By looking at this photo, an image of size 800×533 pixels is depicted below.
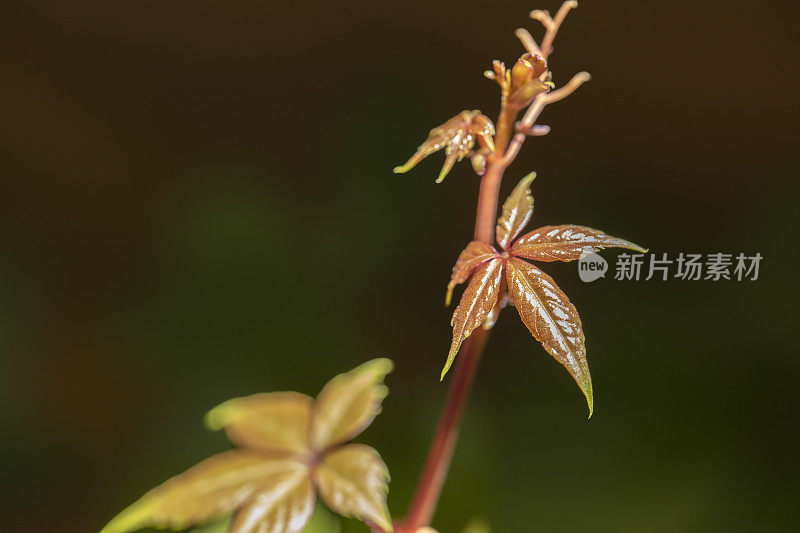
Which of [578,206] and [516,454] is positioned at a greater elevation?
[578,206]

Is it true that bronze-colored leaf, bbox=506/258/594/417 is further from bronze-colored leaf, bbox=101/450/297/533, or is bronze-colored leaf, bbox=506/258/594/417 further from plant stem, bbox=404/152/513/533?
bronze-colored leaf, bbox=101/450/297/533

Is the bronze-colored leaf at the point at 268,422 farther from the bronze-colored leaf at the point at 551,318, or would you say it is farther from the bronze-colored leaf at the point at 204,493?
the bronze-colored leaf at the point at 551,318

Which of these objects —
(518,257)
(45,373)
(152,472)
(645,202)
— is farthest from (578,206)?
(45,373)

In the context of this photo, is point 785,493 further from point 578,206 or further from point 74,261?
point 74,261

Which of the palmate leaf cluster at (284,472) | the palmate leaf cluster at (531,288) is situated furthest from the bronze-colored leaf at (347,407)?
the palmate leaf cluster at (531,288)

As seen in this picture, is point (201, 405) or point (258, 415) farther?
point (201, 405)
